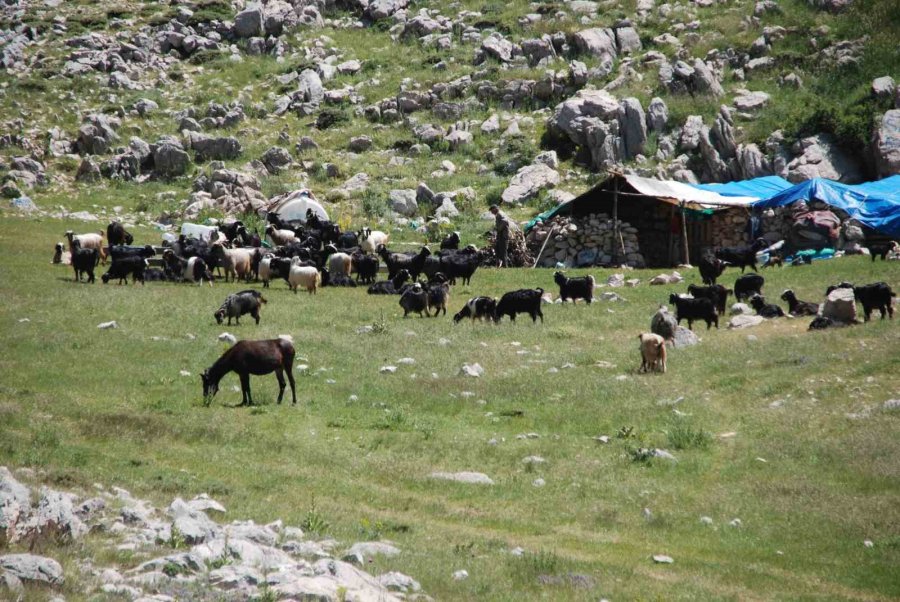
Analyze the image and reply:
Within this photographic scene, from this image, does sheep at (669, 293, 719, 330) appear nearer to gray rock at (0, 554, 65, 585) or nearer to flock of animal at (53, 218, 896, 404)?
flock of animal at (53, 218, 896, 404)

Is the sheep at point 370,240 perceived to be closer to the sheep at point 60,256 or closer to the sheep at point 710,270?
the sheep at point 60,256

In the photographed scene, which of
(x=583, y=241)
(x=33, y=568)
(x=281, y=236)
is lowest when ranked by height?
(x=583, y=241)

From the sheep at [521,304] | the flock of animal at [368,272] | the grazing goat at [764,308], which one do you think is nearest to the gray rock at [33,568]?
the flock of animal at [368,272]

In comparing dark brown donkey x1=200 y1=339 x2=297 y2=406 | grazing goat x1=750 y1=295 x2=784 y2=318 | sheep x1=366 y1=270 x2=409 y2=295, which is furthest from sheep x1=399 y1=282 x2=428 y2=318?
dark brown donkey x1=200 y1=339 x2=297 y2=406

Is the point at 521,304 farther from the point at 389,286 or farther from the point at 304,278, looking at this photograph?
the point at 304,278

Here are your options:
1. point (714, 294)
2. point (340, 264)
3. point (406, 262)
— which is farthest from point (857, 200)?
point (340, 264)

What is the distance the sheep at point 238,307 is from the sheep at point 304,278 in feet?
21.0

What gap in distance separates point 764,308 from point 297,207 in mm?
23527

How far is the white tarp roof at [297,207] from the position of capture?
143ft

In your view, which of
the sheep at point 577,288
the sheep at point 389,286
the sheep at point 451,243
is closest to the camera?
the sheep at point 577,288

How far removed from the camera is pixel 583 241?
4016cm

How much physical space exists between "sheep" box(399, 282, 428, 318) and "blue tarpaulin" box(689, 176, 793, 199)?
772 inches

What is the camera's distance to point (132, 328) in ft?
73.0

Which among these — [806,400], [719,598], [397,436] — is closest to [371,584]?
[719,598]
